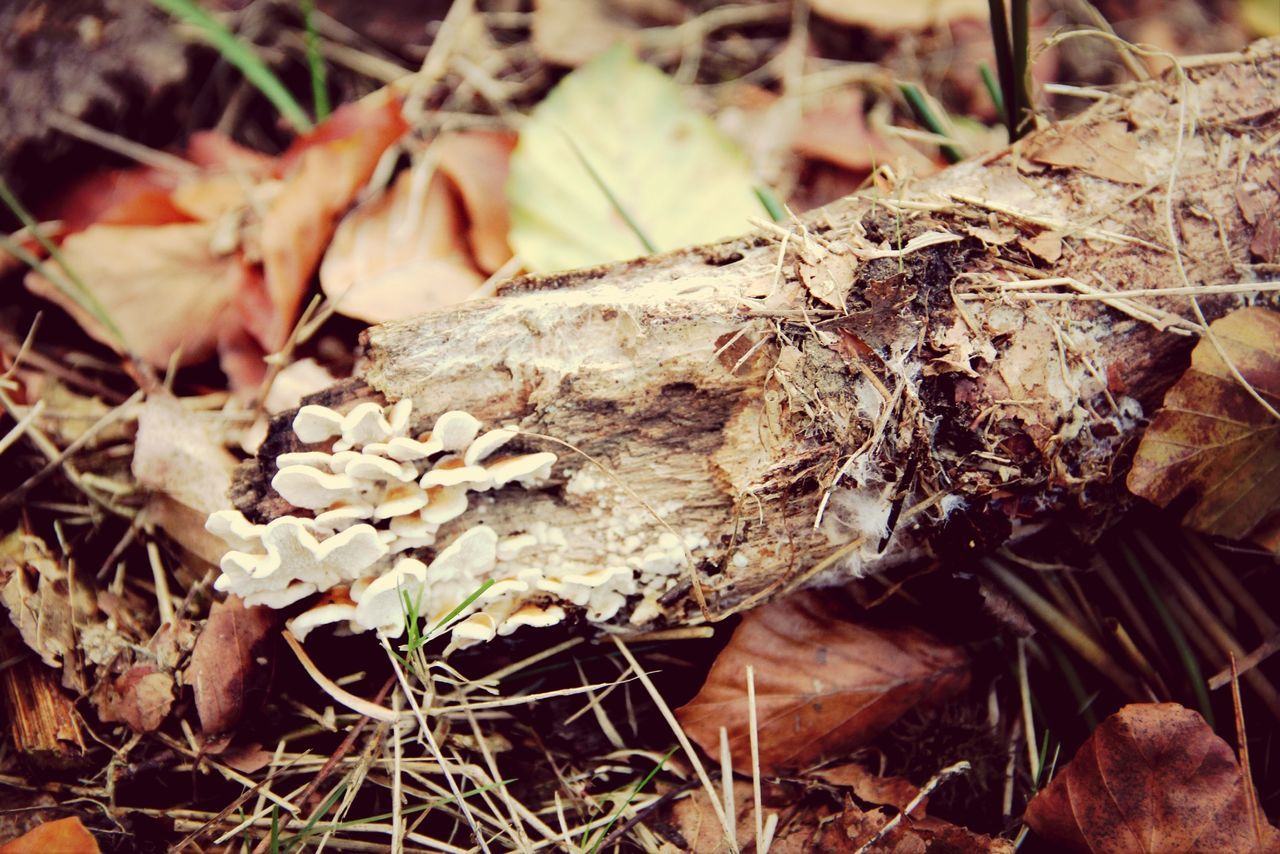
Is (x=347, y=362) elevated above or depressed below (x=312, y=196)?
below

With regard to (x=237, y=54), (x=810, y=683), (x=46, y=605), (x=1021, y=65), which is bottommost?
(x=810, y=683)

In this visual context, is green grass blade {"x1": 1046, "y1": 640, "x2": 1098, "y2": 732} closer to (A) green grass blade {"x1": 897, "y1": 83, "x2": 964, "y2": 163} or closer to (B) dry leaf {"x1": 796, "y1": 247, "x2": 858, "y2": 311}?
(B) dry leaf {"x1": 796, "y1": 247, "x2": 858, "y2": 311}

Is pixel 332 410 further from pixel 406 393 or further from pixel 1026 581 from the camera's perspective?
pixel 1026 581

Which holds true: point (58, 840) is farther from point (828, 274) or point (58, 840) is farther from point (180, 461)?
point (828, 274)

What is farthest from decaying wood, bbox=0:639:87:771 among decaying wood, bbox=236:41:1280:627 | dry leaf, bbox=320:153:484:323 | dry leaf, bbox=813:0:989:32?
dry leaf, bbox=813:0:989:32

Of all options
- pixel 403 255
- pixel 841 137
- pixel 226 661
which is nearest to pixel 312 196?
pixel 403 255

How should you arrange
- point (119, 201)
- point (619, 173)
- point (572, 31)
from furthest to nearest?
point (572, 31) → point (119, 201) → point (619, 173)

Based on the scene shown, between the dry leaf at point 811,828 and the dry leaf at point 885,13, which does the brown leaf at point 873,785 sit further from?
the dry leaf at point 885,13
